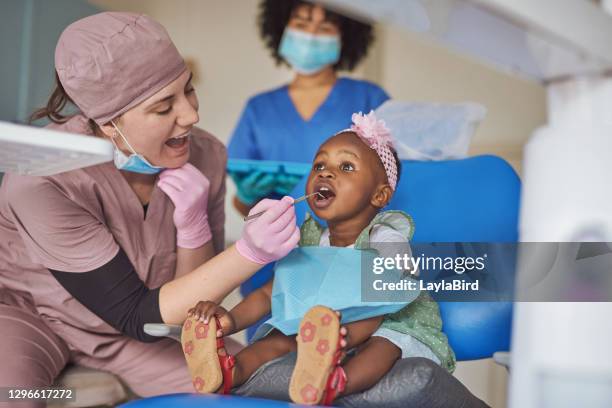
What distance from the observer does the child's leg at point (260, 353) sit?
1172mm

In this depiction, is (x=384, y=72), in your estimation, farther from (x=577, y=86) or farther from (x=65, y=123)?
(x=577, y=86)

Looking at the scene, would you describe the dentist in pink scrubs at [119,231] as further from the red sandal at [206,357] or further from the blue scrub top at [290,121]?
the blue scrub top at [290,121]

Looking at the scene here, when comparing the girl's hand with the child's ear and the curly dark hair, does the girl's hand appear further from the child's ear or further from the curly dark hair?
the curly dark hair

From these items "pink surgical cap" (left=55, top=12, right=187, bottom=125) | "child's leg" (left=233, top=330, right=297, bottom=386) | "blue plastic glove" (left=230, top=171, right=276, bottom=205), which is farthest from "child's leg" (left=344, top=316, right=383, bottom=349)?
"blue plastic glove" (left=230, top=171, right=276, bottom=205)

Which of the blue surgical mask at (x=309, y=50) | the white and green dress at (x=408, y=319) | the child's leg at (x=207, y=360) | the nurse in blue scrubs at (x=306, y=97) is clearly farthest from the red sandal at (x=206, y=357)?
the blue surgical mask at (x=309, y=50)

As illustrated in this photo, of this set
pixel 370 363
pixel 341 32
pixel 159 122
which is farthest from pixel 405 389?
pixel 341 32

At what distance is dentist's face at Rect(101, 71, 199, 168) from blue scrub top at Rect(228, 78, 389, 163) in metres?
0.92

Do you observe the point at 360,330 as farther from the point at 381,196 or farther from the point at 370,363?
the point at 381,196

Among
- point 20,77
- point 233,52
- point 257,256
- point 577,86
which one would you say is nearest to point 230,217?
point 233,52

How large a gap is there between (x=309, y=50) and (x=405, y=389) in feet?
4.90

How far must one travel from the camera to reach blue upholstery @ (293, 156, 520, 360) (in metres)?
1.36

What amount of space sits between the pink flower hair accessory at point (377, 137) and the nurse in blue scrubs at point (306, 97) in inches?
34.4

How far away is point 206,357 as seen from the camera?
43.6 inches

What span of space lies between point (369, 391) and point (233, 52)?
240 centimetres
